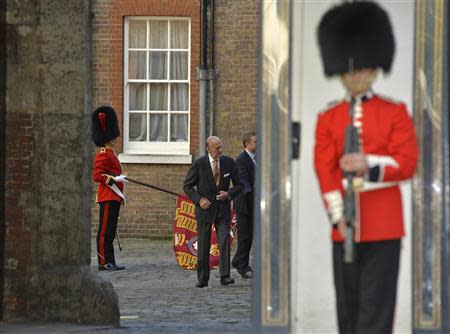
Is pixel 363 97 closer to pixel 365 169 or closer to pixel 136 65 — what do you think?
pixel 365 169

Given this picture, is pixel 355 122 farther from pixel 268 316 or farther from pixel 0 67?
pixel 0 67

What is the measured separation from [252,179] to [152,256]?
439 cm

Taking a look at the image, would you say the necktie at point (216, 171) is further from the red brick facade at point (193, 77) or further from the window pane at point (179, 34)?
the window pane at point (179, 34)

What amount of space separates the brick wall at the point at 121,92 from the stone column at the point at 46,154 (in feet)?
44.4

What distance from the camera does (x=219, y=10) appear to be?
85.3 feet

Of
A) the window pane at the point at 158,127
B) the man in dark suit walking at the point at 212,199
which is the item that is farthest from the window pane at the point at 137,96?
the man in dark suit walking at the point at 212,199

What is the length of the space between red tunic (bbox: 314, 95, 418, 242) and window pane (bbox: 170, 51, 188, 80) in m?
18.6

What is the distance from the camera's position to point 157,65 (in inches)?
1038

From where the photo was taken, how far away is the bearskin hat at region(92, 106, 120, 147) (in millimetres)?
19438

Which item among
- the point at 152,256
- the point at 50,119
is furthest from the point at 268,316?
the point at 152,256

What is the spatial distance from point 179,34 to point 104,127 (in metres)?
7.07

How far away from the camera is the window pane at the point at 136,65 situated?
2634 cm

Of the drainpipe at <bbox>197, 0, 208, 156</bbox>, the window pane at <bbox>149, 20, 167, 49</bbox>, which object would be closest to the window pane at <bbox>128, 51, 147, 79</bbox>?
the window pane at <bbox>149, 20, 167, 49</bbox>

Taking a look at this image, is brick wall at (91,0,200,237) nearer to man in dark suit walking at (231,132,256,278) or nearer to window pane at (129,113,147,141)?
window pane at (129,113,147,141)
